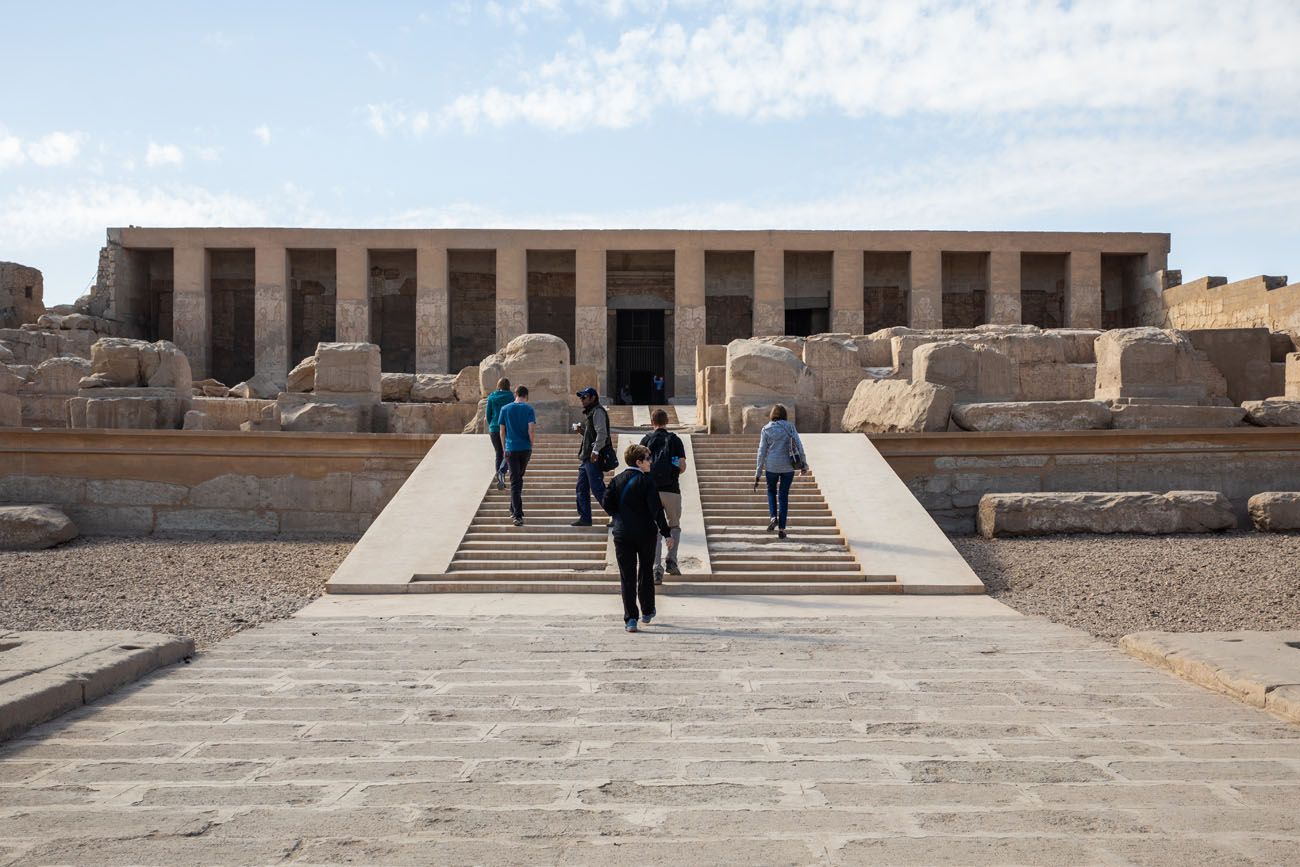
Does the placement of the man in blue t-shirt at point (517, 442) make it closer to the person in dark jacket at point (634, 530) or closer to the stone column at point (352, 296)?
the person in dark jacket at point (634, 530)

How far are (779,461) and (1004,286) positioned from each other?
1868cm

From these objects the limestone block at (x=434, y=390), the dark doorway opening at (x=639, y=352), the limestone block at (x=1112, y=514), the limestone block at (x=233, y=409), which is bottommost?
the limestone block at (x=1112, y=514)

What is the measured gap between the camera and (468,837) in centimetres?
280

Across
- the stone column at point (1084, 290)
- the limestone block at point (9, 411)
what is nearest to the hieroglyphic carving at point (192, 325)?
the limestone block at point (9, 411)

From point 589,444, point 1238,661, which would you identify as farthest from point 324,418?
point 1238,661

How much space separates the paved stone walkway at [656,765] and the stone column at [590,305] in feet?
66.5

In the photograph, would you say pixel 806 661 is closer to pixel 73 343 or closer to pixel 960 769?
pixel 960 769

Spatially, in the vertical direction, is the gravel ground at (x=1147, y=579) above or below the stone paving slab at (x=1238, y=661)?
below

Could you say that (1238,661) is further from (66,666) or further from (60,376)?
(60,376)

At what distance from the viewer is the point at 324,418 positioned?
13836 millimetres

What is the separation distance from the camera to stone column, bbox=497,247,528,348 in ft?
82.5

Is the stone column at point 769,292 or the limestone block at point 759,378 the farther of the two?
the stone column at point 769,292

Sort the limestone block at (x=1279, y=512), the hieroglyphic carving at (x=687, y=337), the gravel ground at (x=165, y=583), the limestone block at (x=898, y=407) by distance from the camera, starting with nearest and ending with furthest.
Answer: the gravel ground at (x=165, y=583) → the limestone block at (x=1279, y=512) → the limestone block at (x=898, y=407) → the hieroglyphic carving at (x=687, y=337)

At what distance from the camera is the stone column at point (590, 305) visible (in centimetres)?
2534
